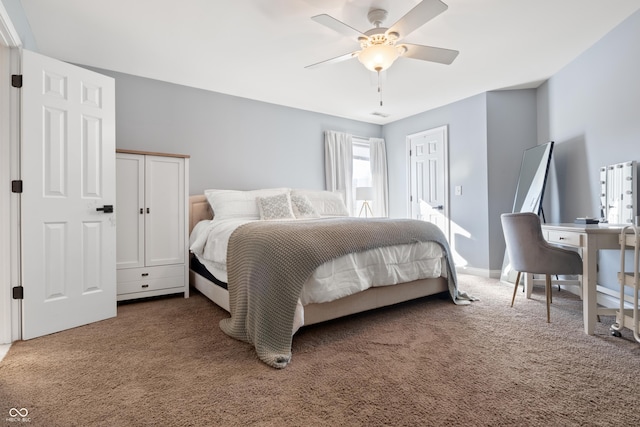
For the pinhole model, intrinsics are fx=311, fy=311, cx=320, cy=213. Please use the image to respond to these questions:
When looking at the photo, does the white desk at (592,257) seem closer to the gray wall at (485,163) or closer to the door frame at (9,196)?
the gray wall at (485,163)

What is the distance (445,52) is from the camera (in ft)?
8.11

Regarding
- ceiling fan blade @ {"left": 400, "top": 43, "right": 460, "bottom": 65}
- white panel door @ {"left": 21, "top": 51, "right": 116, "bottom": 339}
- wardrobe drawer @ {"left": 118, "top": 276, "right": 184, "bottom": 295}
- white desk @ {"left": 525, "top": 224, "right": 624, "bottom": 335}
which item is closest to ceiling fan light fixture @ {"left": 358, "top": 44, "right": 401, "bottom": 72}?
ceiling fan blade @ {"left": 400, "top": 43, "right": 460, "bottom": 65}

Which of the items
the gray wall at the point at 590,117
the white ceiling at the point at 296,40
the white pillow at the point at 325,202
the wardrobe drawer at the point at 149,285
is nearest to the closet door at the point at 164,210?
the wardrobe drawer at the point at 149,285

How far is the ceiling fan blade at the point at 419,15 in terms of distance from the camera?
6.33ft

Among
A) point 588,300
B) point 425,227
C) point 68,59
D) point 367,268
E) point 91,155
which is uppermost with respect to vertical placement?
point 68,59

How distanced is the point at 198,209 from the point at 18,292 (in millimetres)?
1812

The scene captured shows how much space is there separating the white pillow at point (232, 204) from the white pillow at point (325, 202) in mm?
612

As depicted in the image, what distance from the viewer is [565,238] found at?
245 cm

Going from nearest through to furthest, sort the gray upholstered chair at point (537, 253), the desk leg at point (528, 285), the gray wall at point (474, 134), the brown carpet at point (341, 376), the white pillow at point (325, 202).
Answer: the brown carpet at point (341, 376) < the gray upholstered chair at point (537, 253) < the gray wall at point (474, 134) < the desk leg at point (528, 285) < the white pillow at point (325, 202)

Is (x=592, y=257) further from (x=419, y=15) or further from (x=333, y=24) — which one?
(x=333, y=24)

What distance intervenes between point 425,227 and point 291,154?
100 inches

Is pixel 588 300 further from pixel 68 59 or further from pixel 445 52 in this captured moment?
pixel 68 59

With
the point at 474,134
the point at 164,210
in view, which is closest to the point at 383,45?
the point at 474,134

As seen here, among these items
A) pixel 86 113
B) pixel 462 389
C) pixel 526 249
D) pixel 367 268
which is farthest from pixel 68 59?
pixel 526 249
